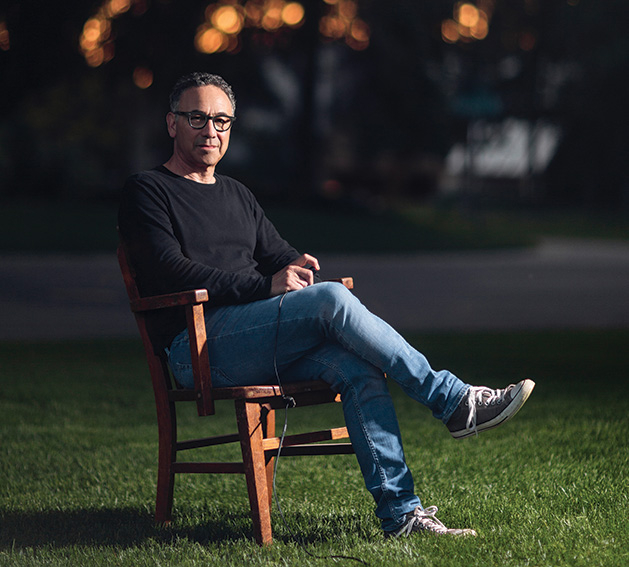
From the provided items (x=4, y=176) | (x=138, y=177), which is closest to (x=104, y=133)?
(x=4, y=176)

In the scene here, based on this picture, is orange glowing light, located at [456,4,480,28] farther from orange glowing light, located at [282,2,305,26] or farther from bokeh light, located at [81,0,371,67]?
orange glowing light, located at [282,2,305,26]

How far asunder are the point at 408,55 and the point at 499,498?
2251 centimetres

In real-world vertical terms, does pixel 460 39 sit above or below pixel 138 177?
above

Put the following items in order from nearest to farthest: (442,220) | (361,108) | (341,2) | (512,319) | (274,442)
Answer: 1. (274,442)
2. (512,319)
3. (341,2)
4. (442,220)
5. (361,108)

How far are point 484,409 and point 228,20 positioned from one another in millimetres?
20968

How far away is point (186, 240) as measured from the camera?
157 inches

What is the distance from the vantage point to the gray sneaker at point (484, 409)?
12.0 ft

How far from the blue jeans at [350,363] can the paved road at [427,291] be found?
7.41 metres

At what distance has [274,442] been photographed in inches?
156

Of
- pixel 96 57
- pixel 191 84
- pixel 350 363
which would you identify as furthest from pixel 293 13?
pixel 350 363

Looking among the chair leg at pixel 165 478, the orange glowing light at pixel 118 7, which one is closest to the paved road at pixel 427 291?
the orange glowing light at pixel 118 7

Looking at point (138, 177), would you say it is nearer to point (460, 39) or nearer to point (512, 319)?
point (512, 319)

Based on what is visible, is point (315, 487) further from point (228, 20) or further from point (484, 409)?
point (228, 20)

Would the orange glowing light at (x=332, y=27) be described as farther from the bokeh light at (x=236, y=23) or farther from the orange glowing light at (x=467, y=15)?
the orange glowing light at (x=467, y=15)
